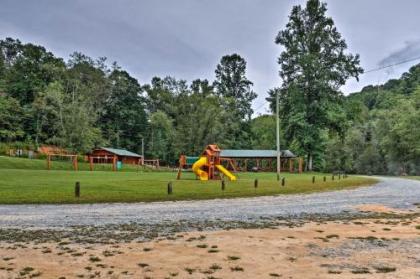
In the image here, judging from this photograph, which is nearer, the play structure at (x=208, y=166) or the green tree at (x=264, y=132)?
the play structure at (x=208, y=166)

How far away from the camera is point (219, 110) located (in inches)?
2985

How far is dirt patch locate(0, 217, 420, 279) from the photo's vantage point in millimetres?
6504

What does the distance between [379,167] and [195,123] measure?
113 ft

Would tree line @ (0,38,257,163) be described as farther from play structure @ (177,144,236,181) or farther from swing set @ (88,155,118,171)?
play structure @ (177,144,236,181)

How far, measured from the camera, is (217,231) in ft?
34.0

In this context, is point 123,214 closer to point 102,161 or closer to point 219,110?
point 102,161

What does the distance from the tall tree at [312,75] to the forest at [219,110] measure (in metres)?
0.14

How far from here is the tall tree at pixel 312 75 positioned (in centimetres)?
5925

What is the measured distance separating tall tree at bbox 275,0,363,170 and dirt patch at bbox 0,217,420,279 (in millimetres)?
50082

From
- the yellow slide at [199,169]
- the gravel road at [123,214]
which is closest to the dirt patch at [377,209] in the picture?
the gravel road at [123,214]

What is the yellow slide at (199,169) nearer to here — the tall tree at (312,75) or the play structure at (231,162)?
the play structure at (231,162)

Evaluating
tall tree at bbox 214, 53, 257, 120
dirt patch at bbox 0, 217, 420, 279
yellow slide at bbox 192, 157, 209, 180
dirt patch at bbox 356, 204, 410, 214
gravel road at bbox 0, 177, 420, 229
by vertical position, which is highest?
tall tree at bbox 214, 53, 257, 120

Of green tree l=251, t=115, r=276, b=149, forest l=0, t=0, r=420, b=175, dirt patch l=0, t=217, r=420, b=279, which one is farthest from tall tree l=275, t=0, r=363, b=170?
dirt patch l=0, t=217, r=420, b=279

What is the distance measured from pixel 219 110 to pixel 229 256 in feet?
225
